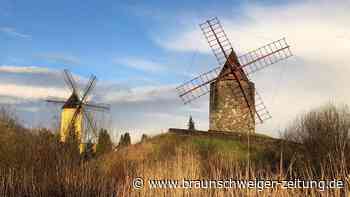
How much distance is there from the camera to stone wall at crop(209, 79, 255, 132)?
21.6 m

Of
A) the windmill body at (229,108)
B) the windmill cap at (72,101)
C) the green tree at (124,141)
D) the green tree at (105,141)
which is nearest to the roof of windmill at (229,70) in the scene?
the windmill body at (229,108)

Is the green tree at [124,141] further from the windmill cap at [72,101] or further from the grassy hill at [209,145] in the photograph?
the windmill cap at [72,101]

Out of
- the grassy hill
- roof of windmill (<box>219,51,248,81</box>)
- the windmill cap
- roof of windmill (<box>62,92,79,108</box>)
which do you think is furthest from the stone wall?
roof of windmill (<box>62,92,79,108</box>)

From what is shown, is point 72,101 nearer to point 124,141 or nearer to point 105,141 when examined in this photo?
point 124,141

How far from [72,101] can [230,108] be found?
43.1 ft

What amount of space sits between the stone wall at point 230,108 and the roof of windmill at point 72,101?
1124 centimetres

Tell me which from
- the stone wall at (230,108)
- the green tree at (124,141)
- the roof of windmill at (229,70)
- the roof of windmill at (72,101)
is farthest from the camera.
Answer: the roof of windmill at (72,101)

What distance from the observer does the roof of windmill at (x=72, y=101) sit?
101 feet

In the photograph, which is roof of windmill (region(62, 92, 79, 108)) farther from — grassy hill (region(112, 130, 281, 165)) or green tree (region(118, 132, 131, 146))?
grassy hill (region(112, 130, 281, 165))

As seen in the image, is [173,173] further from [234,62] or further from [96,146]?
[234,62]

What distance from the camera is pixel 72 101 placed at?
31516 millimetres

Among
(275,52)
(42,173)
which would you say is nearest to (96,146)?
(42,173)

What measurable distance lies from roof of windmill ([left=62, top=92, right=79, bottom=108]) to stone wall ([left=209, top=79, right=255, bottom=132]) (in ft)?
36.9

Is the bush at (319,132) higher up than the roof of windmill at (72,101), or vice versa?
the roof of windmill at (72,101)
